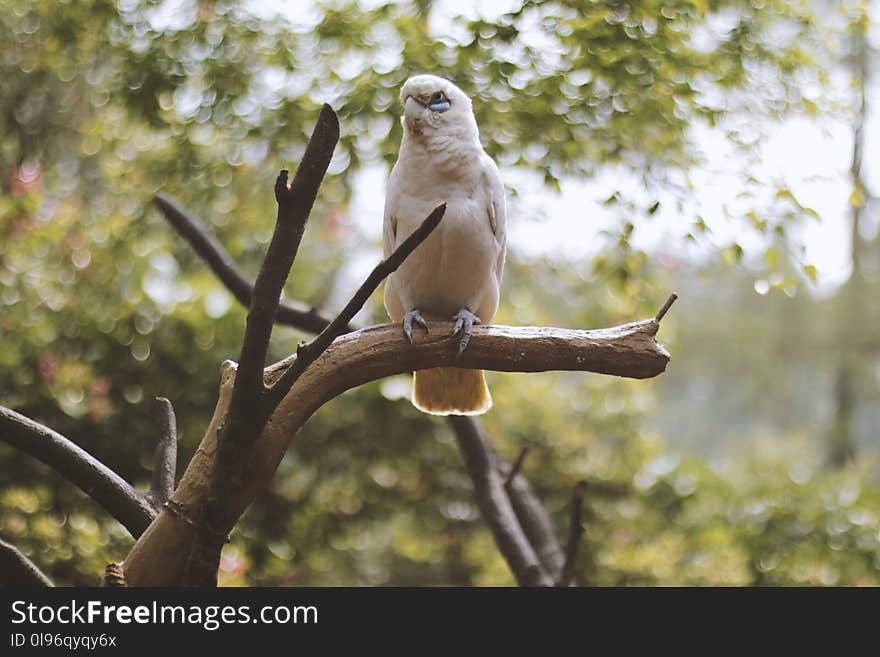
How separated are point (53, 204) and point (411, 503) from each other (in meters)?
2.56

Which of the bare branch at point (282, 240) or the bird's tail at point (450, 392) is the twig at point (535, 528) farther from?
the bare branch at point (282, 240)

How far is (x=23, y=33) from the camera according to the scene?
4070mm

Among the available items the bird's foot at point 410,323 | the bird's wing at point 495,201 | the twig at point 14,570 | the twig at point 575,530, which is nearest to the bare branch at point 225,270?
the bird's wing at point 495,201

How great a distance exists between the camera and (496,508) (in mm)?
2391

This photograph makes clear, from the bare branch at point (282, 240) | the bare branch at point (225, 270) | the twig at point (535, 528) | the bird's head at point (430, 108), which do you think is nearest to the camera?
the bare branch at point (282, 240)

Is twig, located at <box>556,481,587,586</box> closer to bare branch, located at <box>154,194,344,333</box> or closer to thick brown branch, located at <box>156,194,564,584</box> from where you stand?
thick brown branch, located at <box>156,194,564,584</box>

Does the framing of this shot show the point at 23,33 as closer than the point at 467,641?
No

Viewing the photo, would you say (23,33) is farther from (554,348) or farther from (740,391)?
(740,391)

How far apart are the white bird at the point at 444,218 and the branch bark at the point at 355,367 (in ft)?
0.77

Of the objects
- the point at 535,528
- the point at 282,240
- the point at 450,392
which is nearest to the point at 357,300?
the point at 282,240

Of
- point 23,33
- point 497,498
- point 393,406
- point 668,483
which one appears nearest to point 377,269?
point 497,498

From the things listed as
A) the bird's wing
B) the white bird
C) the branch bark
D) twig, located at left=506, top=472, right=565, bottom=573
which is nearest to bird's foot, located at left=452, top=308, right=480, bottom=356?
the branch bark

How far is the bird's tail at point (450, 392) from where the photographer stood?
1.84 metres

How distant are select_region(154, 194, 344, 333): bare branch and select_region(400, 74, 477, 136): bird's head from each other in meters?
0.69
